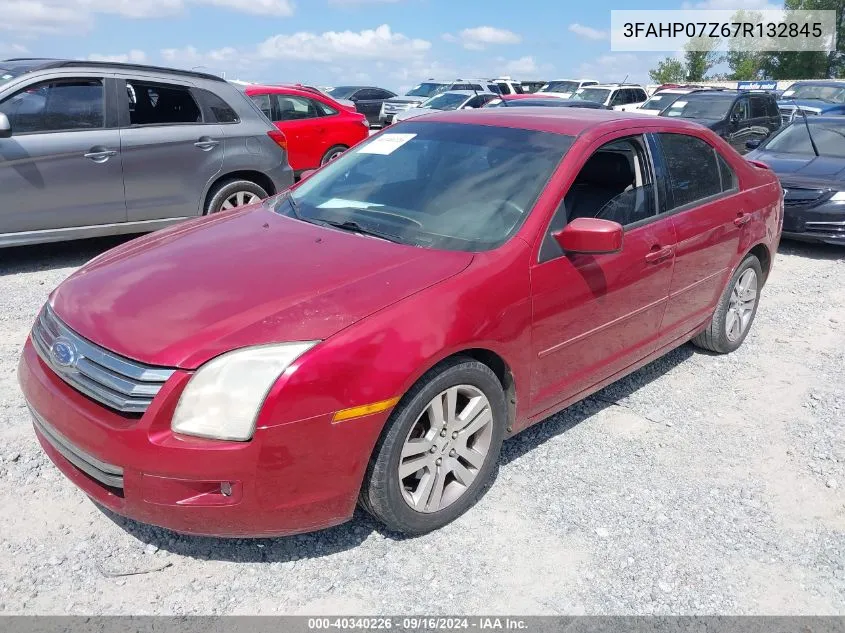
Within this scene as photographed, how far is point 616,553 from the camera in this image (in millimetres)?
2994

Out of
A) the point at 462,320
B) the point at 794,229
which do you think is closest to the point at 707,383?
the point at 462,320

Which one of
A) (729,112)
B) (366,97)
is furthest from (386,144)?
(366,97)

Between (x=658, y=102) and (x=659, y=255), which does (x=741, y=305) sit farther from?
(x=658, y=102)

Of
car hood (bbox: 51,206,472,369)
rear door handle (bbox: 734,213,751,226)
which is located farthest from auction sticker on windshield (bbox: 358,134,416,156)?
rear door handle (bbox: 734,213,751,226)

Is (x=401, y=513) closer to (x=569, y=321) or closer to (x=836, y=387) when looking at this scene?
(x=569, y=321)

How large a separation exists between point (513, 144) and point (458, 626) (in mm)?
2237

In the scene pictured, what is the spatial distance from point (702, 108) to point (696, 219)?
11005mm

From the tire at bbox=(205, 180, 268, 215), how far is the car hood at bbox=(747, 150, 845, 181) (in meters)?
5.88

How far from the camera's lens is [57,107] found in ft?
20.3

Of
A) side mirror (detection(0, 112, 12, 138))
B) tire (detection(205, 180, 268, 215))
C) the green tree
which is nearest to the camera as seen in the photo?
side mirror (detection(0, 112, 12, 138))

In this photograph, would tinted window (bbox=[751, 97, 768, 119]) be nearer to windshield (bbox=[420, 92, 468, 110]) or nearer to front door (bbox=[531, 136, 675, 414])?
windshield (bbox=[420, 92, 468, 110])

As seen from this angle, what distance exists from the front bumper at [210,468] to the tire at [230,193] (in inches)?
184

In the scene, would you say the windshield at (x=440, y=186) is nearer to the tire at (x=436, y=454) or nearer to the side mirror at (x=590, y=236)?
the side mirror at (x=590, y=236)

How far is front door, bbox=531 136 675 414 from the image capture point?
10.7 feet
